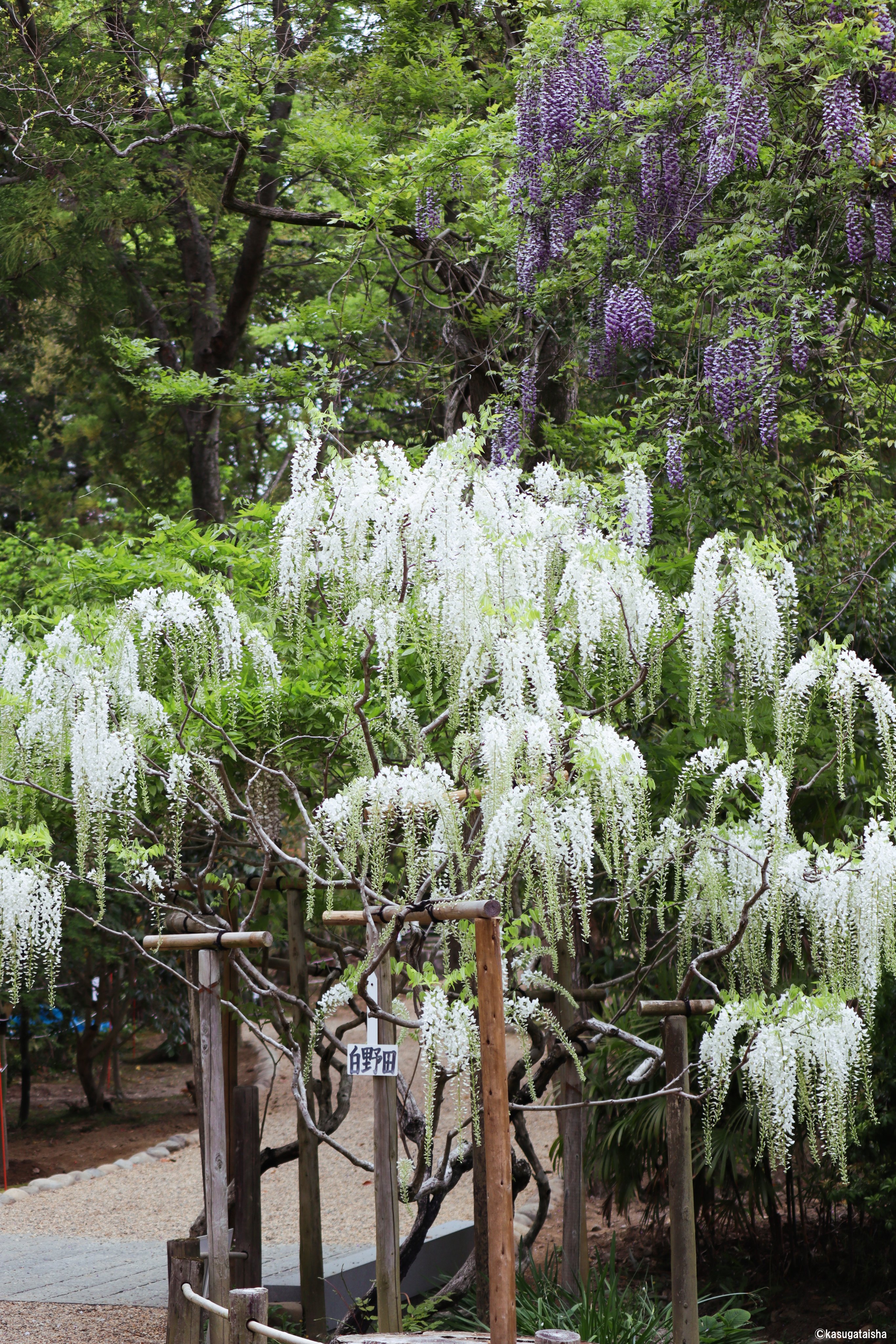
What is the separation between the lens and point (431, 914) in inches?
118

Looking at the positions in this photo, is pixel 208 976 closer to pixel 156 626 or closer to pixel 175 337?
pixel 156 626

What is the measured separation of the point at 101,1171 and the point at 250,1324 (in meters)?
6.73

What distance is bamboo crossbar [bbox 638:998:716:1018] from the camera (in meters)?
3.46

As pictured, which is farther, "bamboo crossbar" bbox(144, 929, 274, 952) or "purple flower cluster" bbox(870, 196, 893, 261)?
"purple flower cluster" bbox(870, 196, 893, 261)

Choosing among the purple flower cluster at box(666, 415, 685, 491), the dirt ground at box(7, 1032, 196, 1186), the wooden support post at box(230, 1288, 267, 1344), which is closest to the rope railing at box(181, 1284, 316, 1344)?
the wooden support post at box(230, 1288, 267, 1344)

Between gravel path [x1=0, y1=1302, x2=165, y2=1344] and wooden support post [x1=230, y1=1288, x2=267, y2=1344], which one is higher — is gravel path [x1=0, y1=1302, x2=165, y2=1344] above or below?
below

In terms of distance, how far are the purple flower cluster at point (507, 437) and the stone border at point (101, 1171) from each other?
6308 mm

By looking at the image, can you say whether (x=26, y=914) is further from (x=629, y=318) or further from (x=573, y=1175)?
(x=629, y=318)

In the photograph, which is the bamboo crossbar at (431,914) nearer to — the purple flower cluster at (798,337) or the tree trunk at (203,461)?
the purple flower cluster at (798,337)

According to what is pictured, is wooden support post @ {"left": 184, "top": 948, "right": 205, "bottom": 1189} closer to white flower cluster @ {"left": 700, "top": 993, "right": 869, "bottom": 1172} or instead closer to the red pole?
white flower cluster @ {"left": 700, "top": 993, "right": 869, "bottom": 1172}

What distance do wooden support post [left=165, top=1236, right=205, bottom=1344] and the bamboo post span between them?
1601mm

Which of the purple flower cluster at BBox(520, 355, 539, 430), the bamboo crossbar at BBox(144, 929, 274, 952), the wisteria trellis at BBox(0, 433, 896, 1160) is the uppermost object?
the purple flower cluster at BBox(520, 355, 539, 430)

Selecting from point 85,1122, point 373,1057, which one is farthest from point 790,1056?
point 85,1122

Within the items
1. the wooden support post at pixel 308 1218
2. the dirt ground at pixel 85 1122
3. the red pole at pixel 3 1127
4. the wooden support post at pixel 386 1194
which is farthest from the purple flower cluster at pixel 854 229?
the dirt ground at pixel 85 1122
